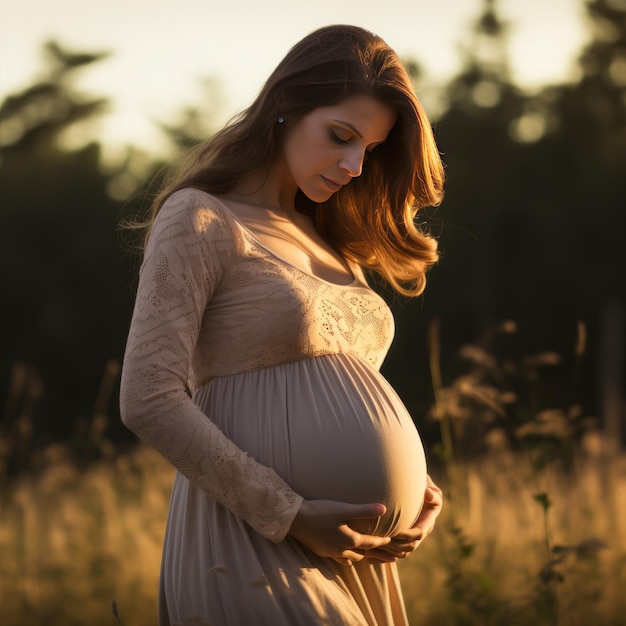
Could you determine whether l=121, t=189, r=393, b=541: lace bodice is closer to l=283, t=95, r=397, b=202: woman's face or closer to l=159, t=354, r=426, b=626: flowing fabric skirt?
→ l=159, t=354, r=426, b=626: flowing fabric skirt

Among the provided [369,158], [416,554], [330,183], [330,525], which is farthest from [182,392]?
[416,554]

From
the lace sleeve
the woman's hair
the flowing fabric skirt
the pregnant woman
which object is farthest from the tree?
the lace sleeve

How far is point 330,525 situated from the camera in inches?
101

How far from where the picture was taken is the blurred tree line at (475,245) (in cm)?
2175

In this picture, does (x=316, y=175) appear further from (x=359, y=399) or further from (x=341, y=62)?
(x=359, y=399)

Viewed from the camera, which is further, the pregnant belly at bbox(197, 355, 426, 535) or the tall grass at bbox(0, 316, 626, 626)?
the tall grass at bbox(0, 316, 626, 626)

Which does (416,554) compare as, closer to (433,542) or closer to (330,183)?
(433,542)

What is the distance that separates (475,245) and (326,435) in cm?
2061

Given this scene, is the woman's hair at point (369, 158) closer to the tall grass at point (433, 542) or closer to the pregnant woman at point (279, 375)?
the pregnant woman at point (279, 375)

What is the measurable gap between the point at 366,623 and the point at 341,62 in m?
1.48

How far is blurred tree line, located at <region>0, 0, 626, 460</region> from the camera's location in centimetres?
2175

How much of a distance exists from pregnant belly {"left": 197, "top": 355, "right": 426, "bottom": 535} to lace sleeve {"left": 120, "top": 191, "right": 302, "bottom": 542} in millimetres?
91

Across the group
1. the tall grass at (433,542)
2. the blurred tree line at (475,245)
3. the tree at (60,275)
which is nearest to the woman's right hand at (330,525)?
the tall grass at (433,542)

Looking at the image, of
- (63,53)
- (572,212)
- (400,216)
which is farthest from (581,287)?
(400,216)
